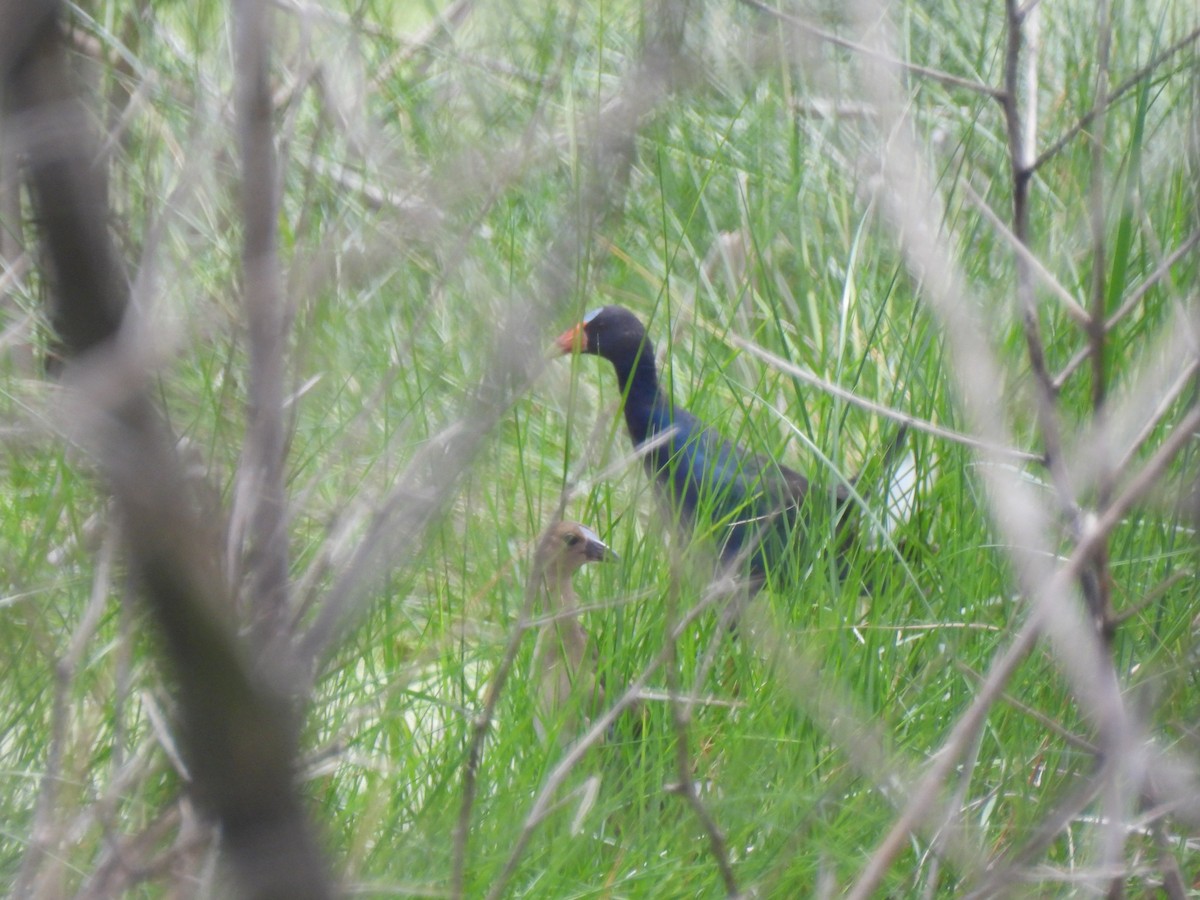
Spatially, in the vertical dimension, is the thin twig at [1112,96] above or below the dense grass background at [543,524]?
above

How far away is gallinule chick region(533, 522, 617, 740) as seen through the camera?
153 cm

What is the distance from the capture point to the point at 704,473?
78.0 inches

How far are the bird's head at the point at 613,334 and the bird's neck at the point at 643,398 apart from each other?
15 millimetres

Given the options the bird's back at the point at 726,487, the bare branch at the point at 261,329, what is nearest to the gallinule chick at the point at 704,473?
the bird's back at the point at 726,487

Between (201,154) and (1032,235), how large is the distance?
59.8 inches

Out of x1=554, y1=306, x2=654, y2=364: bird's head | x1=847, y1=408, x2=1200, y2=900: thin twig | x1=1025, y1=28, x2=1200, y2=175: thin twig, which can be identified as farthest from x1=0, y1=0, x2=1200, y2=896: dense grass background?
x1=554, y1=306, x2=654, y2=364: bird's head

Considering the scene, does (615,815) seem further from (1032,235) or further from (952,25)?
(952,25)

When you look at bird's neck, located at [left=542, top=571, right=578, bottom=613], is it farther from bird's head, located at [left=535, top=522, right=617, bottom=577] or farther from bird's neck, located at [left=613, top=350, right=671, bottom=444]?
bird's neck, located at [left=613, top=350, right=671, bottom=444]

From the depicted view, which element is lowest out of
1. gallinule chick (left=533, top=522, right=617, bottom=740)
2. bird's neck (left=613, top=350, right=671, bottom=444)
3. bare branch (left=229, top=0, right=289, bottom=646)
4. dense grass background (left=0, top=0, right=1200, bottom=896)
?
bird's neck (left=613, top=350, right=671, bottom=444)

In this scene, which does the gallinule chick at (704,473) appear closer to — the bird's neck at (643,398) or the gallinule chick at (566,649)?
the bird's neck at (643,398)

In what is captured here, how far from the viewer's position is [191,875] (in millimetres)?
853

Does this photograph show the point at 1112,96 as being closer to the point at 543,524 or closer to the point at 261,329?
the point at 261,329

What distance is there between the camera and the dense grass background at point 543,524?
3.11 feet

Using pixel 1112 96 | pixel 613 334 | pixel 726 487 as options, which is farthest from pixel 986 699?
pixel 613 334
